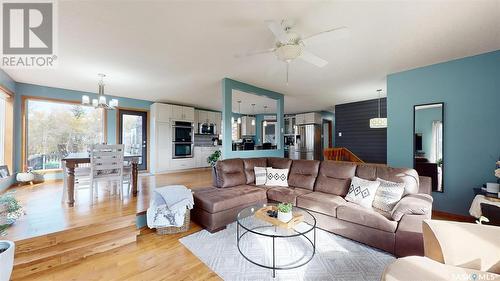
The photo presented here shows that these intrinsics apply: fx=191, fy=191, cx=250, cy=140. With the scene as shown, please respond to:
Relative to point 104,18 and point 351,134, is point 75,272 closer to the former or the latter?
point 104,18

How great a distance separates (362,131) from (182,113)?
19.9 ft

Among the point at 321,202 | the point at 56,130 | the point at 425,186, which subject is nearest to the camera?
the point at 425,186

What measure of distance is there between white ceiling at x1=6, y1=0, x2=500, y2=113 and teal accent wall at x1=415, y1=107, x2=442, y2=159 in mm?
→ 862

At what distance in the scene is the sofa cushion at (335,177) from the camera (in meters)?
2.98

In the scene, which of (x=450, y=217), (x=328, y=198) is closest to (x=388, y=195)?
(x=328, y=198)

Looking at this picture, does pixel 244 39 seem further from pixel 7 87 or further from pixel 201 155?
pixel 201 155

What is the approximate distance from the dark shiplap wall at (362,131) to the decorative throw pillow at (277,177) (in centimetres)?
412

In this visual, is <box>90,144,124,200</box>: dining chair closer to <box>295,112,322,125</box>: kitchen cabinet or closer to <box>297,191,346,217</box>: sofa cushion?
<box>297,191,346,217</box>: sofa cushion

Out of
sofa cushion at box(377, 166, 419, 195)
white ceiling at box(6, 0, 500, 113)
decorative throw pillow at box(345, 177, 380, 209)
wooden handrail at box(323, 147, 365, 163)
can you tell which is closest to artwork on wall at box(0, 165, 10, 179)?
white ceiling at box(6, 0, 500, 113)

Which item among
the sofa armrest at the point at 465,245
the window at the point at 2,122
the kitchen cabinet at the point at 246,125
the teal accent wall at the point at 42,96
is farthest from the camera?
the kitchen cabinet at the point at 246,125

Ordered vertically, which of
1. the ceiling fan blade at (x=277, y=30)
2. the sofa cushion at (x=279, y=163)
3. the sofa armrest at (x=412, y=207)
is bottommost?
the sofa armrest at (x=412, y=207)

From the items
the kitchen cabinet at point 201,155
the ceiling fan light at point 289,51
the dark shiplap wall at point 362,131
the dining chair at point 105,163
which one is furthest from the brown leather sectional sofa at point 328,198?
the dark shiplap wall at point 362,131

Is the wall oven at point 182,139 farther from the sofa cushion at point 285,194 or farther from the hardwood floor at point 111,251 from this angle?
the sofa cushion at point 285,194

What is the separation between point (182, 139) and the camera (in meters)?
6.50
